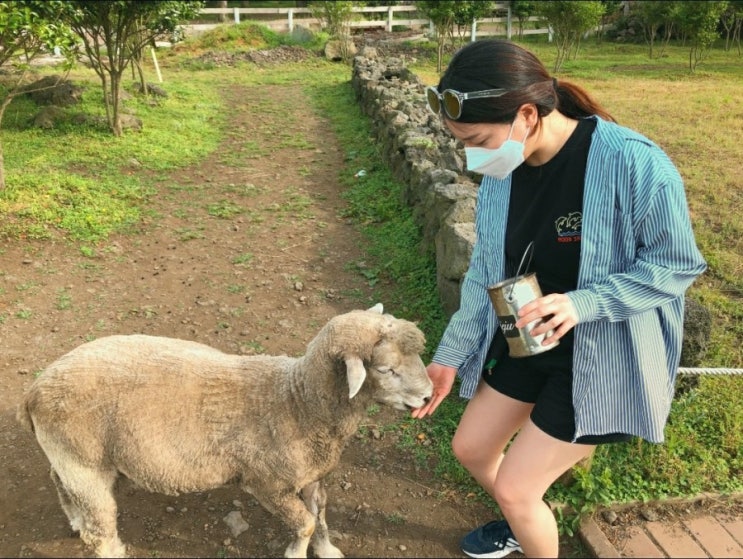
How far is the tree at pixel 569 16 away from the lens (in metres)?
20.2

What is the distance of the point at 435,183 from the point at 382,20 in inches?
1031

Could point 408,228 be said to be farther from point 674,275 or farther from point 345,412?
point 674,275

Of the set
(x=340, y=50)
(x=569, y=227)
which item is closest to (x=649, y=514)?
(x=569, y=227)

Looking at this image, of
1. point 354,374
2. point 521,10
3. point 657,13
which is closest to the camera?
point 354,374

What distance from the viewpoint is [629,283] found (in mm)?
2127

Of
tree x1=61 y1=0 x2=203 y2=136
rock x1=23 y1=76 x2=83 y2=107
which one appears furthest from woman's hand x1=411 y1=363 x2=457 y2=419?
rock x1=23 y1=76 x2=83 y2=107

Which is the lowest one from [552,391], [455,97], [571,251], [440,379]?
[440,379]

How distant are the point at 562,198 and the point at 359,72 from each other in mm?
14259

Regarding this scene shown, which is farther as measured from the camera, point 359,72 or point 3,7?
point 359,72

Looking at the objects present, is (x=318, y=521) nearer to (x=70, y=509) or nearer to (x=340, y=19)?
(x=70, y=509)

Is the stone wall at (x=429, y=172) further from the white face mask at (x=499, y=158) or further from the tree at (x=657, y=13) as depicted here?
the tree at (x=657, y=13)

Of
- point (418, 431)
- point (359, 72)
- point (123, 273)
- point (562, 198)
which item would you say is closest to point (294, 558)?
point (418, 431)

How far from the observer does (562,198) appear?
7.62 ft

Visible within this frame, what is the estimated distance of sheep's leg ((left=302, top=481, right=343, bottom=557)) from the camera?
319 centimetres
